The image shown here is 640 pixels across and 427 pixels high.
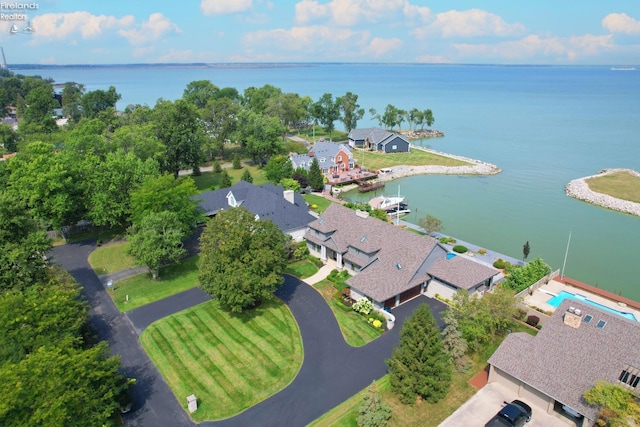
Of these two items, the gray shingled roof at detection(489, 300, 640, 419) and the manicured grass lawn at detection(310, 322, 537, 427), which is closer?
the gray shingled roof at detection(489, 300, 640, 419)

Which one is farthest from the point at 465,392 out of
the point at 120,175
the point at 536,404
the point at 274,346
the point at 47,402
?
the point at 120,175

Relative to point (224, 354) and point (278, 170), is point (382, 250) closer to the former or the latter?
point (224, 354)

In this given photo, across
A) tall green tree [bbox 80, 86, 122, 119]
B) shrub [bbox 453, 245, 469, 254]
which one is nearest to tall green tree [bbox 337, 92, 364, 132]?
tall green tree [bbox 80, 86, 122, 119]

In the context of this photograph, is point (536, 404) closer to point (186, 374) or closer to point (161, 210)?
point (186, 374)

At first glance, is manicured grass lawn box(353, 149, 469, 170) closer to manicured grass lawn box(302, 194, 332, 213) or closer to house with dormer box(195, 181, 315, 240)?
manicured grass lawn box(302, 194, 332, 213)

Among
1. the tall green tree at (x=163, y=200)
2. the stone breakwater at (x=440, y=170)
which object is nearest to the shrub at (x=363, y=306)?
the tall green tree at (x=163, y=200)

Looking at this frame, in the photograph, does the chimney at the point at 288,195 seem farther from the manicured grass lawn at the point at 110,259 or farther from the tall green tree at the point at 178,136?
the tall green tree at the point at 178,136
